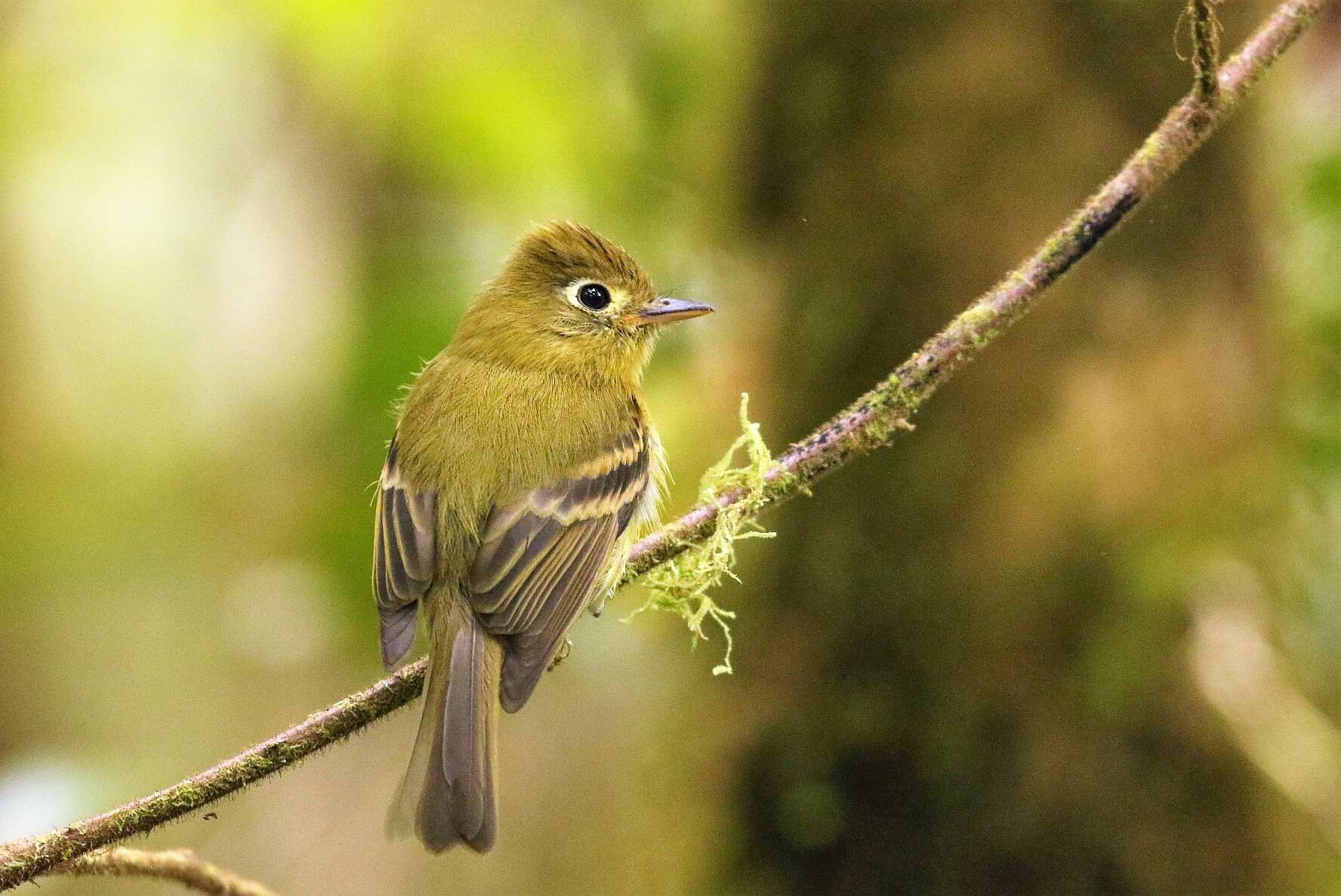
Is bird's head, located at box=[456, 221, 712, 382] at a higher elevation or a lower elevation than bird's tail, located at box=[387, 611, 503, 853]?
higher

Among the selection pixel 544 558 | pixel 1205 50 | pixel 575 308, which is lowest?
pixel 544 558

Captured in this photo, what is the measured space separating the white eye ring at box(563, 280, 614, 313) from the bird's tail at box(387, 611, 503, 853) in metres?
0.92

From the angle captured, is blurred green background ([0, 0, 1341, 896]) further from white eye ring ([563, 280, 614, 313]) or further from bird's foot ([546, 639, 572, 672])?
bird's foot ([546, 639, 572, 672])

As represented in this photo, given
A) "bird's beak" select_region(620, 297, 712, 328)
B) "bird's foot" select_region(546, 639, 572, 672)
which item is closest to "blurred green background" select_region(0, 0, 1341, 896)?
"bird's beak" select_region(620, 297, 712, 328)

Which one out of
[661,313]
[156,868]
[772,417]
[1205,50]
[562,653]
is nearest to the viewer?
[156,868]

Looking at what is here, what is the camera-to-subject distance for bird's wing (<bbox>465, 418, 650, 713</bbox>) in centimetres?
240

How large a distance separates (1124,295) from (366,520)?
194 centimetres

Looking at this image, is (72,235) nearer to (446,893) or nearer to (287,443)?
(287,443)

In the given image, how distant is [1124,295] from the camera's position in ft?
11.9

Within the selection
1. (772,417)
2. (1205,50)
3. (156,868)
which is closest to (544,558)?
(156,868)

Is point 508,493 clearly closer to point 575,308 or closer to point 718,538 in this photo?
point 718,538

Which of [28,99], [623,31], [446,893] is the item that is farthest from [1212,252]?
[28,99]

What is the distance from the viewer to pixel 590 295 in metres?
3.12

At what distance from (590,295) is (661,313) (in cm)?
17
